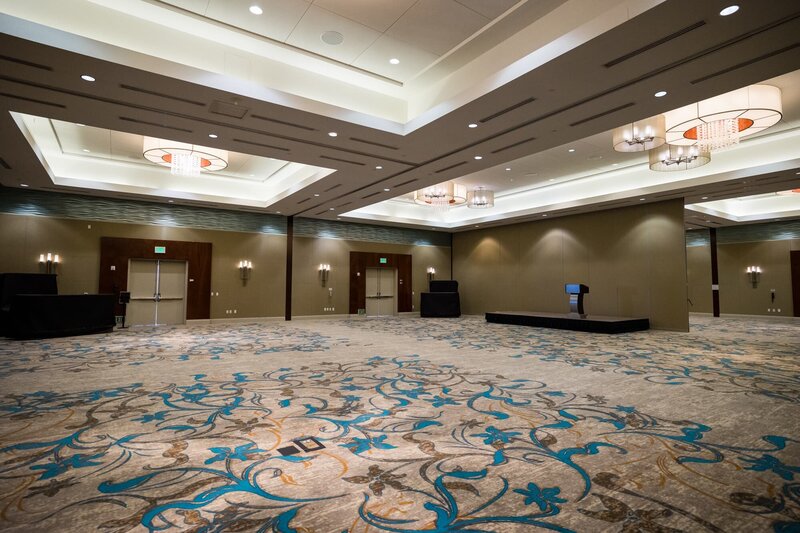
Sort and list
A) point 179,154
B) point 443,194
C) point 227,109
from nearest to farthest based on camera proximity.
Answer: point 227,109 < point 179,154 < point 443,194

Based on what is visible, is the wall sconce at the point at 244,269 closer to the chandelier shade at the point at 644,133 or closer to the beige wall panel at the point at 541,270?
the beige wall panel at the point at 541,270

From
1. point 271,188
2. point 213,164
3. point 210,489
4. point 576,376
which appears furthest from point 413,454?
point 271,188

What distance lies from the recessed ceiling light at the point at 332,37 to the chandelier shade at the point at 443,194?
6665mm

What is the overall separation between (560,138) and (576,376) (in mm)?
4370

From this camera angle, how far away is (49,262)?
39.1 feet

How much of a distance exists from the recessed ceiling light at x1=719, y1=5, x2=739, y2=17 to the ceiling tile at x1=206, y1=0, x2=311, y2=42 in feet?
15.0

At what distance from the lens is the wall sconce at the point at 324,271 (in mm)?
16547

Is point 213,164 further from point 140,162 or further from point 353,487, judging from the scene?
point 353,487

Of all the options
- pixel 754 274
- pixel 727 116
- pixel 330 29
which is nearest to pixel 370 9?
pixel 330 29

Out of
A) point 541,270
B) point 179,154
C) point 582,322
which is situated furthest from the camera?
point 541,270

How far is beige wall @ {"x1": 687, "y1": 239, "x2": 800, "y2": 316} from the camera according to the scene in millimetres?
16242

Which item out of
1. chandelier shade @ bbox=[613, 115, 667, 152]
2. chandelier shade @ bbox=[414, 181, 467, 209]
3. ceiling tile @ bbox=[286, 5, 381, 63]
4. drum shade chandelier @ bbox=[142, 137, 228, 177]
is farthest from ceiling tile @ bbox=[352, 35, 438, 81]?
chandelier shade @ bbox=[414, 181, 467, 209]

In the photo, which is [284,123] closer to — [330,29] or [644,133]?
[330,29]

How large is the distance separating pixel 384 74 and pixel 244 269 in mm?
10197
